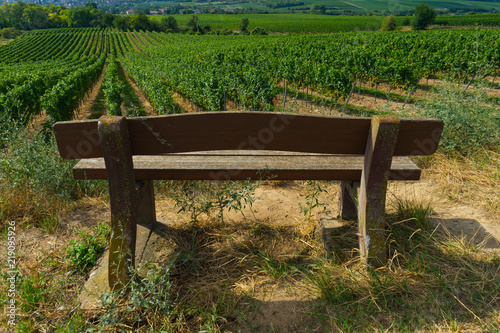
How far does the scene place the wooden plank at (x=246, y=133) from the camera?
1.59 m

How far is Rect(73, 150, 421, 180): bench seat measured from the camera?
78.8 inches

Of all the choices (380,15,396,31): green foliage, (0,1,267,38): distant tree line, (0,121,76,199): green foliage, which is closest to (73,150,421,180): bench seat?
(0,121,76,199): green foliage

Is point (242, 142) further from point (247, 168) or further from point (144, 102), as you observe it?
point (144, 102)

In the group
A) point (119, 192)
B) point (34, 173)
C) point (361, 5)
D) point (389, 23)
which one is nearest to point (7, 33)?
point (389, 23)

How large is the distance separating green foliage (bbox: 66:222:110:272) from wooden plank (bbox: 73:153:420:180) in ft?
1.72

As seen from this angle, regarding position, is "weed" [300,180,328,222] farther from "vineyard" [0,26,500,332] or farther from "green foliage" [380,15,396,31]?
"green foliage" [380,15,396,31]

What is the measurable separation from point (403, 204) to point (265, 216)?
112 centimetres

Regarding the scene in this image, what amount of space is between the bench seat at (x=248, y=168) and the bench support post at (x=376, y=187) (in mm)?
247

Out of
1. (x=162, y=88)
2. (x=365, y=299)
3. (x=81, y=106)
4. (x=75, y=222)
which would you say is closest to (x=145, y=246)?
(x=75, y=222)

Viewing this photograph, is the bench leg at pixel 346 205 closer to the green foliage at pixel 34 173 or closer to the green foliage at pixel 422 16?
the green foliage at pixel 34 173

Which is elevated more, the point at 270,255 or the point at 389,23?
the point at 389,23

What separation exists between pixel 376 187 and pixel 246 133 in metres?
0.77

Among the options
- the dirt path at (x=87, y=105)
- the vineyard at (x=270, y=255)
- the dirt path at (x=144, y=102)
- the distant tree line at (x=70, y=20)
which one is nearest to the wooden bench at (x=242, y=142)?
the vineyard at (x=270, y=255)

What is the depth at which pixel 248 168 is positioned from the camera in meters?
2.03
